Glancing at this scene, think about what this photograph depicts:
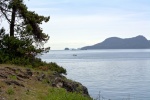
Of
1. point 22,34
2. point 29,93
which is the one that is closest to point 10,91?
point 29,93

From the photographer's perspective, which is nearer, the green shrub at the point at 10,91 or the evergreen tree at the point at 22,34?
the green shrub at the point at 10,91

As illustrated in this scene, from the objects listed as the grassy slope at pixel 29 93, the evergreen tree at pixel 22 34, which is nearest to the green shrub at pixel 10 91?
the grassy slope at pixel 29 93

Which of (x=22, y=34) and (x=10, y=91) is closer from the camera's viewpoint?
(x=10, y=91)

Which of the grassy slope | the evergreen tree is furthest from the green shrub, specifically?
the evergreen tree

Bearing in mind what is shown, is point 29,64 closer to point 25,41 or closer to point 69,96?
point 25,41

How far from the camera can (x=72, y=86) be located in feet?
67.6

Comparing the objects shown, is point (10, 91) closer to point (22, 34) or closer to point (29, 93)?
point (29, 93)

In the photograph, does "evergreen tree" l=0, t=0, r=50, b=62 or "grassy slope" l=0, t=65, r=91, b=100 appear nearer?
"grassy slope" l=0, t=65, r=91, b=100

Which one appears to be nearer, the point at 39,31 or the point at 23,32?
the point at 23,32

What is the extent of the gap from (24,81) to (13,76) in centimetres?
66

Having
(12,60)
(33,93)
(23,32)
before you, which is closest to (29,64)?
(12,60)

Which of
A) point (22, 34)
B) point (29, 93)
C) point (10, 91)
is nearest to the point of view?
point (10, 91)

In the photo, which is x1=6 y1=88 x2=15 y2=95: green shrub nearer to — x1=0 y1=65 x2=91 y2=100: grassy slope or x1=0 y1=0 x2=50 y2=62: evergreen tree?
x1=0 y1=65 x2=91 y2=100: grassy slope

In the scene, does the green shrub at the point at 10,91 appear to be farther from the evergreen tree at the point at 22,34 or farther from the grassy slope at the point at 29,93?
the evergreen tree at the point at 22,34
